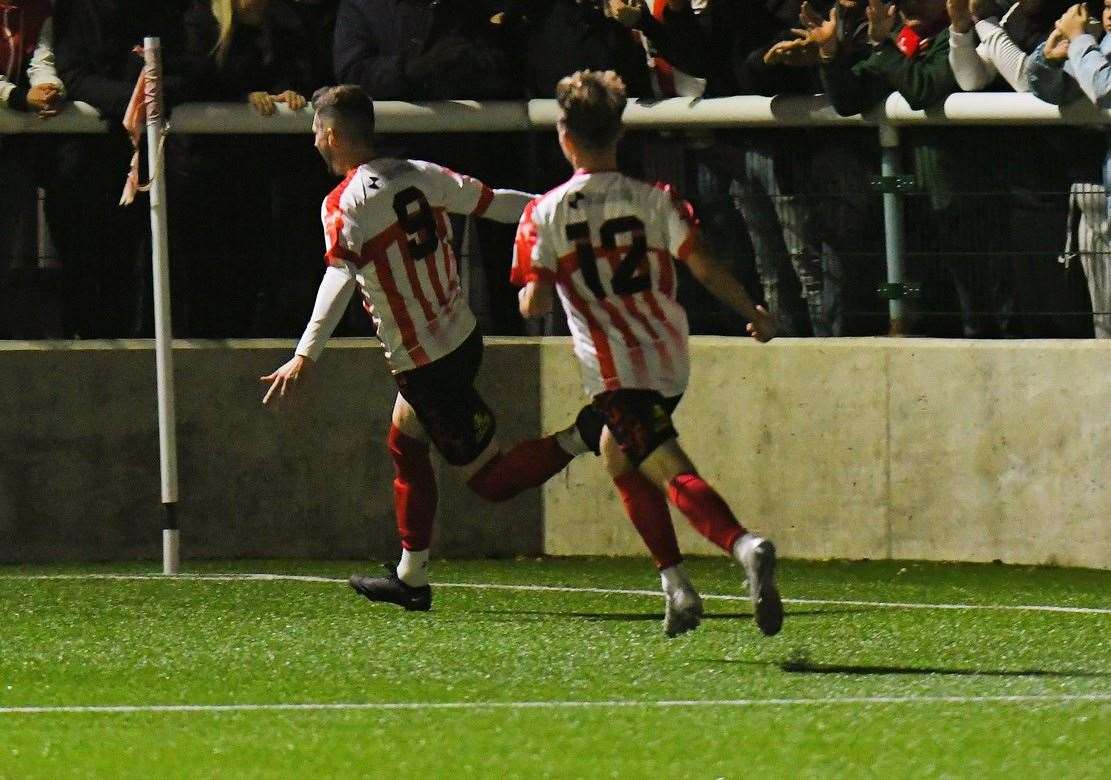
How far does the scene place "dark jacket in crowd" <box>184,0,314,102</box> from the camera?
11969 mm

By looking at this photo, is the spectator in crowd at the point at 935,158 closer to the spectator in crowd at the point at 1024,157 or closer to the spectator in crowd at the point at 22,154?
the spectator in crowd at the point at 1024,157

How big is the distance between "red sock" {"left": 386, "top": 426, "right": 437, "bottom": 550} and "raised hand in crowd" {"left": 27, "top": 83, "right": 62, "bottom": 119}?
338cm

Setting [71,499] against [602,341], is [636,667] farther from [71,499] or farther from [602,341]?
[71,499]

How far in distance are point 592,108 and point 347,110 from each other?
138 cm

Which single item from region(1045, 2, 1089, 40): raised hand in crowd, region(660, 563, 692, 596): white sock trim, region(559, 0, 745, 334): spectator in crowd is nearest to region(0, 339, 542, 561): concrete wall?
region(559, 0, 745, 334): spectator in crowd

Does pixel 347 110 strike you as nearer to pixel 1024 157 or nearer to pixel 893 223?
pixel 893 223

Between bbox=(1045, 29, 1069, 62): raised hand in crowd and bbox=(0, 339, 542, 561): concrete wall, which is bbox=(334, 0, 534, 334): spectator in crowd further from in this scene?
bbox=(1045, 29, 1069, 62): raised hand in crowd

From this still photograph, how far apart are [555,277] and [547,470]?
146cm

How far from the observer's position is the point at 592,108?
A: 7945 millimetres

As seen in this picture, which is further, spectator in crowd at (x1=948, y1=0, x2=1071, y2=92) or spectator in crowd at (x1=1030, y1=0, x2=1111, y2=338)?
spectator in crowd at (x1=948, y1=0, x2=1071, y2=92)

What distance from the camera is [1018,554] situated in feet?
35.8

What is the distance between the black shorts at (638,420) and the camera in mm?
8000

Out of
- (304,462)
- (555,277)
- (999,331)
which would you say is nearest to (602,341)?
(555,277)

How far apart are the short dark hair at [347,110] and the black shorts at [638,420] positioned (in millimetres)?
1601
